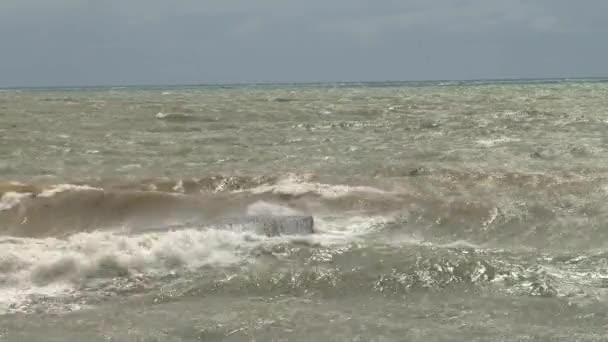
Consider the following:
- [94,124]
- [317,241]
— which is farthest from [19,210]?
[94,124]

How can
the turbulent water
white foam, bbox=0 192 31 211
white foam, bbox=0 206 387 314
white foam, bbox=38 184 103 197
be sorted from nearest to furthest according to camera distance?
the turbulent water, white foam, bbox=0 206 387 314, white foam, bbox=0 192 31 211, white foam, bbox=38 184 103 197

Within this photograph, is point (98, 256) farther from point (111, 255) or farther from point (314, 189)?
point (314, 189)

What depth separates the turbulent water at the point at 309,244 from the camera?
523cm

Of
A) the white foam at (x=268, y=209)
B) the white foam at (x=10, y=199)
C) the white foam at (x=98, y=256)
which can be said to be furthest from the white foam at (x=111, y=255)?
the white foam at (x=10, y=199)

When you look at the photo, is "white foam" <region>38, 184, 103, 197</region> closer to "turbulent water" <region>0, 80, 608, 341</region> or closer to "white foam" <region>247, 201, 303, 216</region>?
"turbulent water" <region>0, 80, 608, 341</region>

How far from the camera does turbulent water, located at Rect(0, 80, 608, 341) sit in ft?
17.1

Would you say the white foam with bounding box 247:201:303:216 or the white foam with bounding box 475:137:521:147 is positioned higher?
the white foam with bounding box 247:201:303:216

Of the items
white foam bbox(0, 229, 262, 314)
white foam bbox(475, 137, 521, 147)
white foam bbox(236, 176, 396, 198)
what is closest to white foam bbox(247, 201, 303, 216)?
white foam bbox(236, 176, 396, 198)

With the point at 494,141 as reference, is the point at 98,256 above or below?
above

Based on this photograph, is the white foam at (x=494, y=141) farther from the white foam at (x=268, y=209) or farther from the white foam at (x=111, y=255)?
the white foam at (x=111, y=255)

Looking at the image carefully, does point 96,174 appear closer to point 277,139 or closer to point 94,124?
point 277,139

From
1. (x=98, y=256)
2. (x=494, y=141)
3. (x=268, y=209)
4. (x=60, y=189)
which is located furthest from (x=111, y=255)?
(x=494, y=141)

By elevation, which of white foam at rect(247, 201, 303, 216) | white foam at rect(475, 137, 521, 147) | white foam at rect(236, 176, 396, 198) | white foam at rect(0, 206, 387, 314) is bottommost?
white foam at rect(475, 137, 521, 147)

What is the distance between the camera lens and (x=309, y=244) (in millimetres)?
7582
